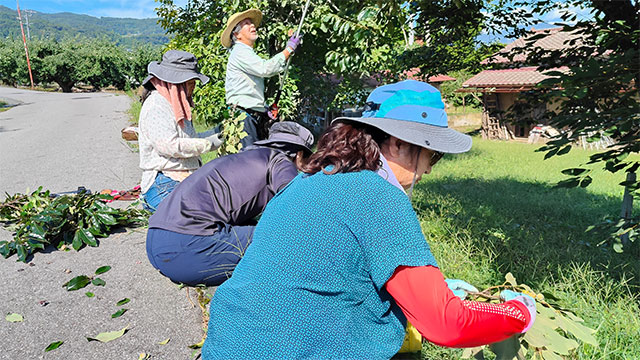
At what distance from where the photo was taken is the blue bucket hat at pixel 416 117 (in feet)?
5.00

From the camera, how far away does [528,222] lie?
5.34 metres

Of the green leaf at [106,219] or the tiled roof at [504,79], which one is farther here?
the tiled roof at [504,79]

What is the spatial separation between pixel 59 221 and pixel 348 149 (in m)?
3.65

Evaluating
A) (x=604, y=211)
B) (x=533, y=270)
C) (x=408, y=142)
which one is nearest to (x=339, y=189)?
(x=408, y=142)

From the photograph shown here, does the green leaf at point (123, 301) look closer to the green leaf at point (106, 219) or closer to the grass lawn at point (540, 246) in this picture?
the green leaf at point (106, 219)

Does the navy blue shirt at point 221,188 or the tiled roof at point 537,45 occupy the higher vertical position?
the tiled roof at point 537,45

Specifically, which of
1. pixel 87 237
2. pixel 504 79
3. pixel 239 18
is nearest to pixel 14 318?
pixel 87 237

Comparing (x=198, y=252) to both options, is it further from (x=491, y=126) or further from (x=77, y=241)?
(x=491, y=126)

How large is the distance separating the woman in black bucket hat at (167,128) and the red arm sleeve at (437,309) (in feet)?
9.62

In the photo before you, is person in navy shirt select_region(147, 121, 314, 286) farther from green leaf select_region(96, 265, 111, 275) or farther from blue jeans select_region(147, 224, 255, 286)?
green leaf select_region(96, 265, 111, 275)

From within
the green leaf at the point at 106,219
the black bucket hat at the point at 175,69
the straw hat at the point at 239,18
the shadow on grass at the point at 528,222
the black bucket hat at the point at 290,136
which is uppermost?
the straw hat at the point at 239,18

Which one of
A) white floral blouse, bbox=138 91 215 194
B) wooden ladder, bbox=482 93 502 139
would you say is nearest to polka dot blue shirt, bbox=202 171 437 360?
white floral blouse, bbox=138 91 215 194

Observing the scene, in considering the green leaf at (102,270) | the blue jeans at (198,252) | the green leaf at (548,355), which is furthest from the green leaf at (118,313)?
the green leaf at (548,355)

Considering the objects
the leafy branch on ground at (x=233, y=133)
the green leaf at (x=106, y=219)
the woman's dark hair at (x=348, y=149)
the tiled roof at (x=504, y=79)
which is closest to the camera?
the woman's dark hair at (x=348, y=149)
